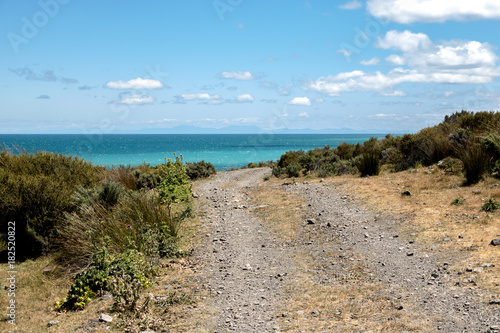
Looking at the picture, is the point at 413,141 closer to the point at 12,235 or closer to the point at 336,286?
the point at 336,286

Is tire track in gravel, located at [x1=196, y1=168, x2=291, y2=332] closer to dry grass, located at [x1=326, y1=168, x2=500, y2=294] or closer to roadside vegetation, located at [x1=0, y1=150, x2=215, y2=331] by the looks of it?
roadside vegetation, located at [x1=0, y1=150, x2=215, y2=331]

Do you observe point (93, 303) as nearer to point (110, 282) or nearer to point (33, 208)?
point (110, 282)

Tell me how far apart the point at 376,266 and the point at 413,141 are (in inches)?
513

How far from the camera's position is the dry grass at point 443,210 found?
6.19 m

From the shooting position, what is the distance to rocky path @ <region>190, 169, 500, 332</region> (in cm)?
450

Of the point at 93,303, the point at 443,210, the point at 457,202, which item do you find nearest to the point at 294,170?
the point at 457,202

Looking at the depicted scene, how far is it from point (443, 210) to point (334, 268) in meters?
4.13

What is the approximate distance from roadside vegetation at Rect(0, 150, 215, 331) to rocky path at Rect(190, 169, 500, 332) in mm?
853

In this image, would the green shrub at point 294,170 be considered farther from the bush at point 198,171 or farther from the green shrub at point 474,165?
the green shrub at point 474,165

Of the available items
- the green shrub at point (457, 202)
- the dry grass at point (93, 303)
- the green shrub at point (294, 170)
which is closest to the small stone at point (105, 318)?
the dry grass at point (93, 303)

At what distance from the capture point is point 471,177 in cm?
1094

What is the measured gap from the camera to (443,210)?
8922 millimetres

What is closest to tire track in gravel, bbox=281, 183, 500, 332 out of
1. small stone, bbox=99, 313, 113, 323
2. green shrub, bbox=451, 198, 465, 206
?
green shrub, bbox=451, 198, 465, 206

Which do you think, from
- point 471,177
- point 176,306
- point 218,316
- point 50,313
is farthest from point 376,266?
point 471,177
